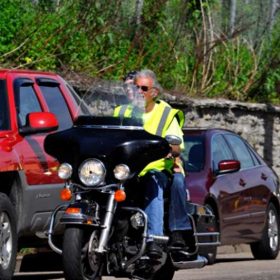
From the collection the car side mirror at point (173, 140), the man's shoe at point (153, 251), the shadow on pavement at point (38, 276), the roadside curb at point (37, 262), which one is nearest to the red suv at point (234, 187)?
the roadside curb at point (37, 262)

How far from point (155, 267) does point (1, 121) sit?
2437mm

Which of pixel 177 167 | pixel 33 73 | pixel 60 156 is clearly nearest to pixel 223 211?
pixel 33 73

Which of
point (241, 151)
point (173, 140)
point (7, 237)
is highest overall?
point (173, 140)

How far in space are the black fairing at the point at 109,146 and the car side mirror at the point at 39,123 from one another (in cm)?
171

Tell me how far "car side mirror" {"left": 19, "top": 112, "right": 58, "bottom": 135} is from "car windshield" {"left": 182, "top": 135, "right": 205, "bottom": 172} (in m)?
3.62

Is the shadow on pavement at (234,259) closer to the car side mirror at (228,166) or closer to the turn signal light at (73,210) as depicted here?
the car side mirror at (228,166)

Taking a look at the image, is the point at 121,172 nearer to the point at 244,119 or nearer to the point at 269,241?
the point at 269,241

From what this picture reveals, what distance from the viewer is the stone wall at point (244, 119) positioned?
21.9 m

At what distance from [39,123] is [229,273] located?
2726 mm

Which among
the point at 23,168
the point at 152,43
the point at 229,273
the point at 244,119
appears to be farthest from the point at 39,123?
the point at 244,119

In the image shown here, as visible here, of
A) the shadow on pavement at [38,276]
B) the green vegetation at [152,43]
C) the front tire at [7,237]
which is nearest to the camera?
the front tire at [7,237]

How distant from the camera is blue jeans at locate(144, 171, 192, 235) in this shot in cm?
998

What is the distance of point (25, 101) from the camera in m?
12.3

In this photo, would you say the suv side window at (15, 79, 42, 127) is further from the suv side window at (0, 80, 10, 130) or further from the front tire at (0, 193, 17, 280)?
the front tire at (0, 193, 17, 280)
